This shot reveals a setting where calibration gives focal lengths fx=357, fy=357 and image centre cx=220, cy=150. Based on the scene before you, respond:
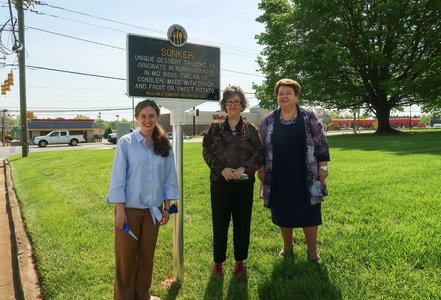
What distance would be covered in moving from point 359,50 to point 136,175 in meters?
23.9

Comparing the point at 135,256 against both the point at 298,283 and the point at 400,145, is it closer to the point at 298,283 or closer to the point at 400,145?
the point at 298,283

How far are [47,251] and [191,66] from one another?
296cm

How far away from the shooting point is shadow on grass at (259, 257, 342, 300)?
2957 millimetres

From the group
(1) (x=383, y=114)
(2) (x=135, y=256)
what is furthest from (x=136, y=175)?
(1) (x=383, y=114)

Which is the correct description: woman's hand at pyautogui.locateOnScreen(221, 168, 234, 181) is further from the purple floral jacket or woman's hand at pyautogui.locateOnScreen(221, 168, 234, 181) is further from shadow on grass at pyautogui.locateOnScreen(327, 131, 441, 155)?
shadow on grass at pyautogui.locateOnScreen(327, 131, 441, 155)

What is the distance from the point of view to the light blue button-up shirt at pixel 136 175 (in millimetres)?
2779

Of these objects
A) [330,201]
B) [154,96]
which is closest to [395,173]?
[330,201]

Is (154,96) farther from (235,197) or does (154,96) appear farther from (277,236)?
(277,236)

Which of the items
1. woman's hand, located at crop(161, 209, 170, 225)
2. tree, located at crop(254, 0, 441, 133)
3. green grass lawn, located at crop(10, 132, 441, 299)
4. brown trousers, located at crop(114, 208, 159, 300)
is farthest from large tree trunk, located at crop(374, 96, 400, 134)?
brown trousers, located at crop(114, 208, 159, 300)

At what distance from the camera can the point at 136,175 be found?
284 centimetres

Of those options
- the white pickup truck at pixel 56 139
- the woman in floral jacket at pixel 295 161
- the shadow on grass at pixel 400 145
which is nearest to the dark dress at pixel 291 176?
the woman in floral jacket at pixel 295 161

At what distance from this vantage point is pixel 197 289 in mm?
3311

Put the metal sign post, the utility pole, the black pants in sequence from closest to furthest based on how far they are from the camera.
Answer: the black pants < the metal sign post < the utility pole

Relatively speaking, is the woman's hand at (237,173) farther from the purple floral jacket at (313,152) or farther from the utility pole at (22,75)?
the utility pole at (22,75)
